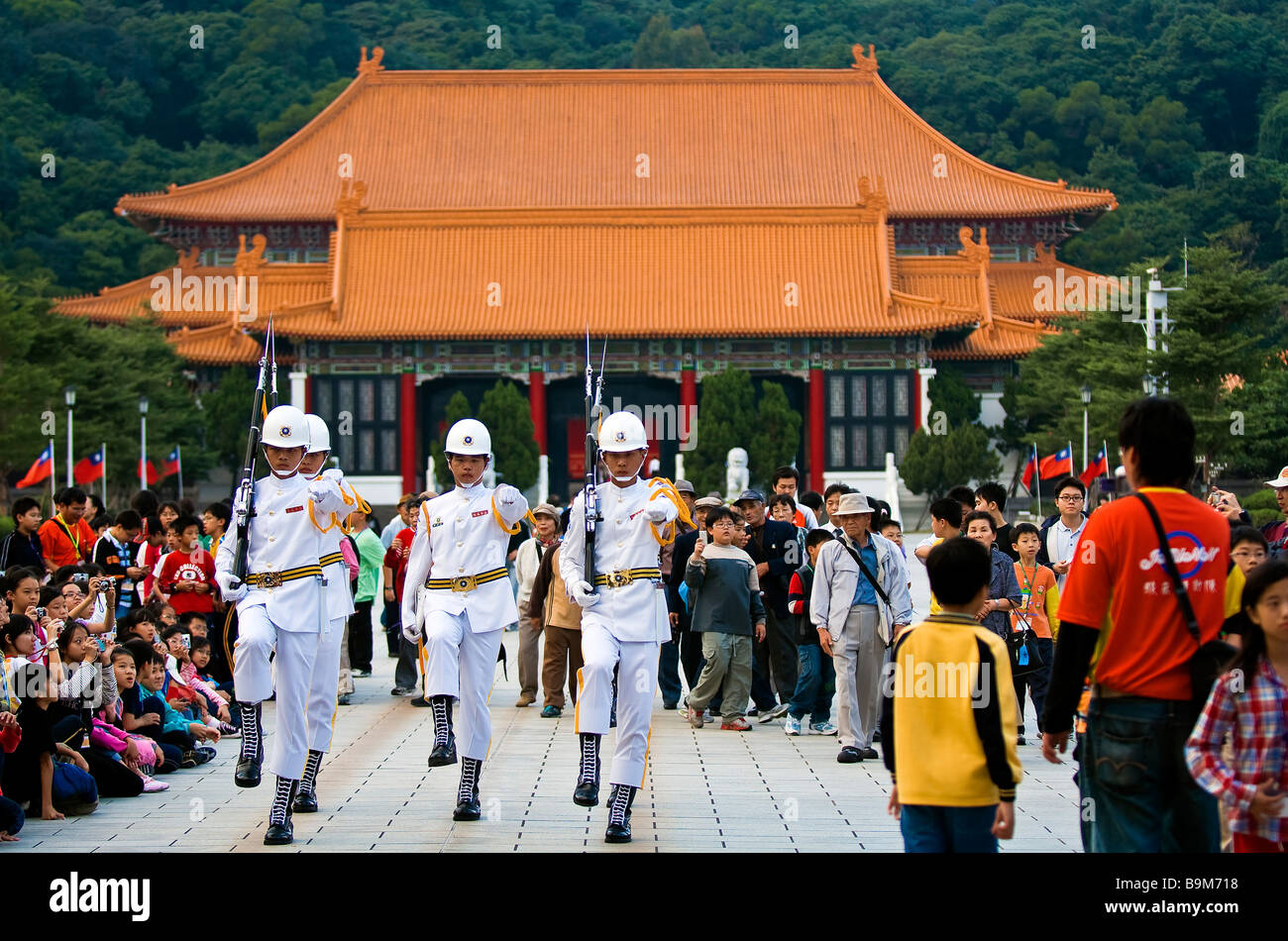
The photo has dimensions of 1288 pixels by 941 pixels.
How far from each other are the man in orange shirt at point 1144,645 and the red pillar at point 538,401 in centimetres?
3086

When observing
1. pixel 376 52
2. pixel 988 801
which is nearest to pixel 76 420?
pixel 376 52

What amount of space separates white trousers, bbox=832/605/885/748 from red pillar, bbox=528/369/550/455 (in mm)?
26532

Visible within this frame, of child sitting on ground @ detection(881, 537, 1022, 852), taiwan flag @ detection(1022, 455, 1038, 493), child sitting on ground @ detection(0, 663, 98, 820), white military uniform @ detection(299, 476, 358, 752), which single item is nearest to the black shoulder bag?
child sitting on ground @ detection(881, 537, 1022, 852)

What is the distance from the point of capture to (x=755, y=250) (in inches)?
1412

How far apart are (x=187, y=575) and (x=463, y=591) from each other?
3583 millimetres

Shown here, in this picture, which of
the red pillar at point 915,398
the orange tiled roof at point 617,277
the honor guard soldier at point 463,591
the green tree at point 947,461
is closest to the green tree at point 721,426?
the orange tiled roof at point 617,277

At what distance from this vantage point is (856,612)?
29.2 feet

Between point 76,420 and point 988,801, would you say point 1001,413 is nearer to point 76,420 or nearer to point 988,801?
point 76,420

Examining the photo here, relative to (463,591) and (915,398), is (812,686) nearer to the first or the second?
(463,591)

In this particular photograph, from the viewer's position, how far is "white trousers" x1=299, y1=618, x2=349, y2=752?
700 centimetres

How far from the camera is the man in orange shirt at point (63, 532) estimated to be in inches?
443

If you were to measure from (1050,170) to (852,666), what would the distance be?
153ft

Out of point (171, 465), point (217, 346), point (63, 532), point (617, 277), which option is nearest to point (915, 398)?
point (617, 277)

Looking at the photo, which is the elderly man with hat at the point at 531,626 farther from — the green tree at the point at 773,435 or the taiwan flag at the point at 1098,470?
the green tree at the point at 773,435
